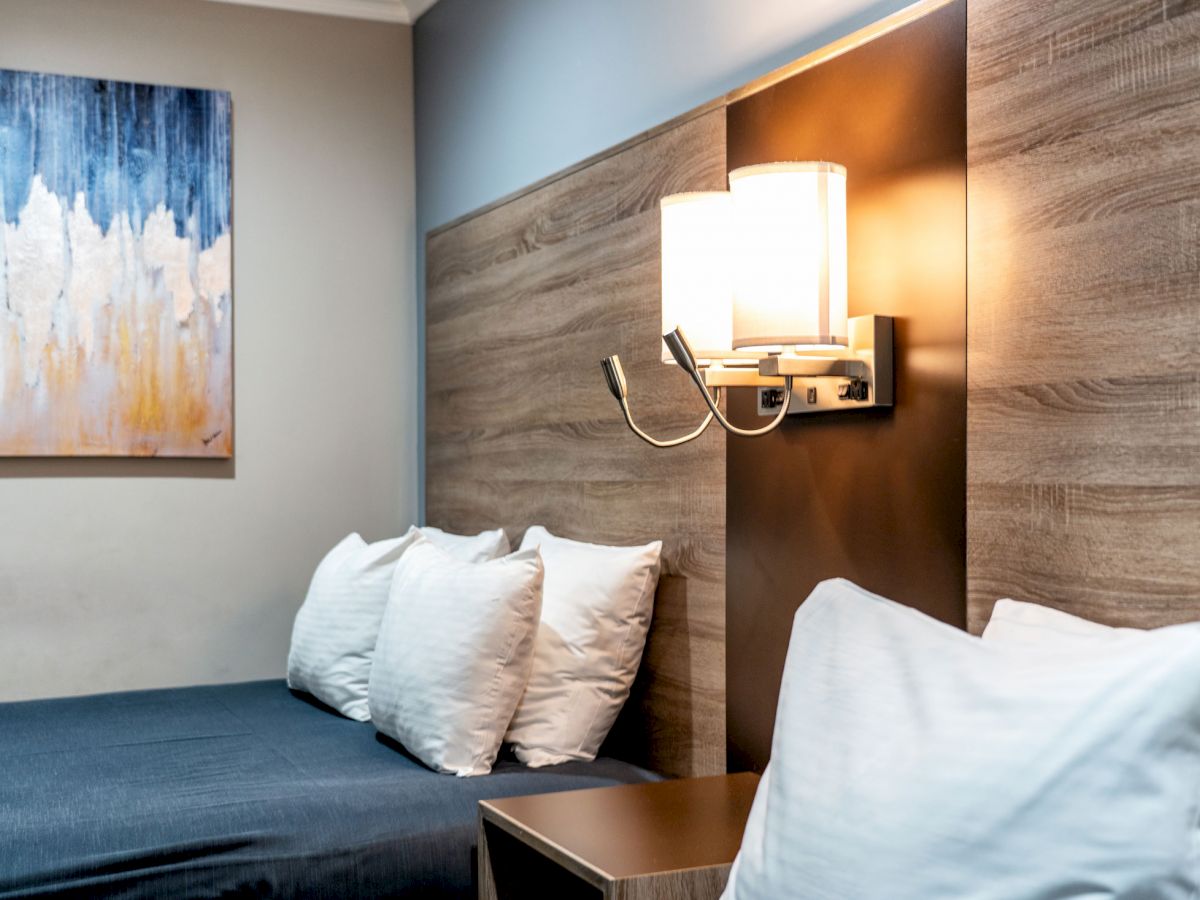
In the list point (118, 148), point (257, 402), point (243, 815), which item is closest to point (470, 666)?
point (243, 815)

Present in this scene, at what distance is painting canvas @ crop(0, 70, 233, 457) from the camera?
3.26 metres

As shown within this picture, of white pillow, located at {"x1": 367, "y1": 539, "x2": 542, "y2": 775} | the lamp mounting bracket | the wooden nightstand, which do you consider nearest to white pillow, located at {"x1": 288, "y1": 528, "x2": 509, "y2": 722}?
white pillow, located at {"x1": 367, "y1": 539, "x2": 542, "y2": 775}

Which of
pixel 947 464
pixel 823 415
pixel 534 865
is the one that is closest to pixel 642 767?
pixel 534 865

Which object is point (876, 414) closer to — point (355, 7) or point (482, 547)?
point (482, 547)

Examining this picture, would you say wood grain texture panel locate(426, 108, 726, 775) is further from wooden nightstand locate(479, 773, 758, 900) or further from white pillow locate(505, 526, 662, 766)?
wooden nightstand locate(479, 773, 758, 900)

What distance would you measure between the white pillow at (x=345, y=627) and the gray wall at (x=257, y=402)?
2.09ft

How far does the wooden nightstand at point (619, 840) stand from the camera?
1561 mm

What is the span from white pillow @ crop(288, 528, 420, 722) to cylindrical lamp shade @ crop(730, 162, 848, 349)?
129 centimetres

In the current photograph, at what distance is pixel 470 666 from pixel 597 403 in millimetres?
654

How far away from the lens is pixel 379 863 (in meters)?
1.90

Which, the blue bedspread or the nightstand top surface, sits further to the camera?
the blue bedspread

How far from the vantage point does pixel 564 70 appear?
9.14 ft

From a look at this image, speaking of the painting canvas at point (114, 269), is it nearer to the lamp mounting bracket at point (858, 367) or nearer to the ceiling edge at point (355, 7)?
the ceiling edge at point (355, 7)

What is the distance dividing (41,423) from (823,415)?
2.20 metres
